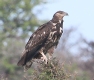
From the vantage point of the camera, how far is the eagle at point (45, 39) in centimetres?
1159

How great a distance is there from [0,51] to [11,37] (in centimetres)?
296

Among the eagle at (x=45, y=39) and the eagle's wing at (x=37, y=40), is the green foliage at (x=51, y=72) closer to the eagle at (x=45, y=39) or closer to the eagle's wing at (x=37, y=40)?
the eagle at (x=45, y=39)

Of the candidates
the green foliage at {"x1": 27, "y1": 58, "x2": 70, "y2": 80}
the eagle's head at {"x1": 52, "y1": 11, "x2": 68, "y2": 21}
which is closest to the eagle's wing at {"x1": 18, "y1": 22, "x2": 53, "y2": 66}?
the eagle's head at {"x1": 52, "y1": 11, "x2": 68, "y2": 21}

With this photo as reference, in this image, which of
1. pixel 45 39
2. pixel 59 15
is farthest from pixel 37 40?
pixel 59 15

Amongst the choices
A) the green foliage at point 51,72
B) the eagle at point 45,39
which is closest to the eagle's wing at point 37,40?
the eagle at point 45,39

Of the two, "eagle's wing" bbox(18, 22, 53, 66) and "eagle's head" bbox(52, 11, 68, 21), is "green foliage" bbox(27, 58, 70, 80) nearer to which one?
"eagle's wing" bbox(18, 22, 53, 66)

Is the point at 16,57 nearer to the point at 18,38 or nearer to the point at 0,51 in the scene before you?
the point at 0,51

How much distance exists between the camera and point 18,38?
4091 centimetres

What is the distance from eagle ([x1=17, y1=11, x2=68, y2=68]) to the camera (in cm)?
1159

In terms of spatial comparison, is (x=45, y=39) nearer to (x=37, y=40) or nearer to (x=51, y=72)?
(x=37, y=40)

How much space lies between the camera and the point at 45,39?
11.9 m

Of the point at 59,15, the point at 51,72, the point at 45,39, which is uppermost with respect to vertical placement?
the point at 59,15

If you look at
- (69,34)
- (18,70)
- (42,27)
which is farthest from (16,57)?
(42,27)

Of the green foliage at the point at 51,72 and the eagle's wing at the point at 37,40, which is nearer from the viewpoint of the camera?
the green foliage at the point at 51,72
